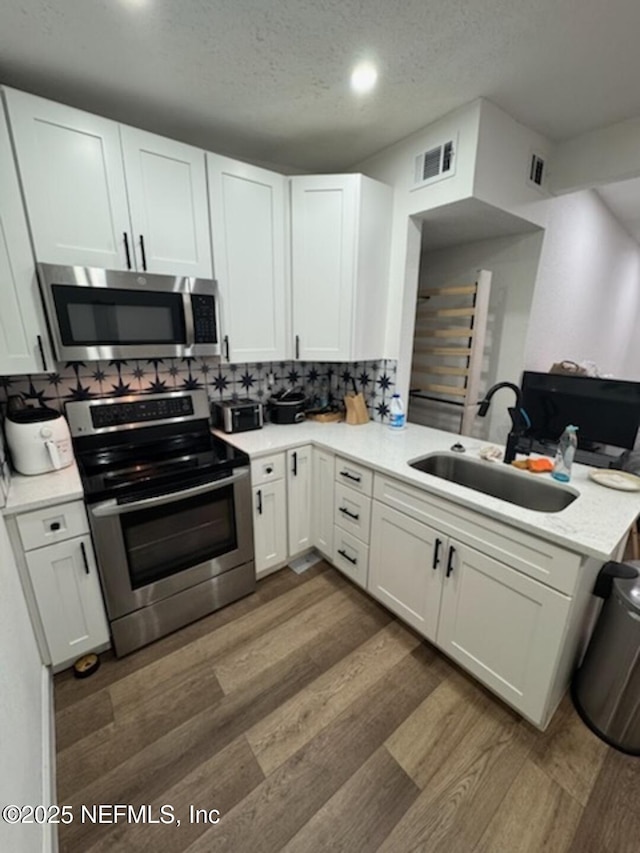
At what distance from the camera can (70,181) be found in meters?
1.46

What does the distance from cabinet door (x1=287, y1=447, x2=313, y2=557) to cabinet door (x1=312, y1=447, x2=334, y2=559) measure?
0.04m

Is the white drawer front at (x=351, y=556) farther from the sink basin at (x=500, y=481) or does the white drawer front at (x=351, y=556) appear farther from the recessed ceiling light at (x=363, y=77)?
the recessed ceiling light at (x=363, y=77)

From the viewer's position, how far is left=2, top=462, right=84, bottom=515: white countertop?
1.31 meters

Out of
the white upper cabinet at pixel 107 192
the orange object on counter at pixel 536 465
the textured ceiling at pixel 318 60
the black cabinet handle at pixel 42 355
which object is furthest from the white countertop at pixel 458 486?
the textured ceiling at pixel 318 60

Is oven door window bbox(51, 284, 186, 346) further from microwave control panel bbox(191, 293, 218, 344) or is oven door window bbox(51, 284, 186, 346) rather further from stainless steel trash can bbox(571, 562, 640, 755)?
stainless steel trash can bbox(571, 562, 640, 755)

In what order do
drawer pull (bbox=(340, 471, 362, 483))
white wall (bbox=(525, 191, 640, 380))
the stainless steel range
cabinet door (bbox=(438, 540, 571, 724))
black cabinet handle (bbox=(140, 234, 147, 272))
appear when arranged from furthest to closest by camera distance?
white wall (bbox=(525, 191, 640, 380))
drawer pull (bbox=(340, 471, 362, 483))
black cabinet handle (bbox=(140, 234, 147, 272))
the stainless steel range
cabinet door (bbox=(438, 540, 571, 724))

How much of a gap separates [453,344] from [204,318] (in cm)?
187

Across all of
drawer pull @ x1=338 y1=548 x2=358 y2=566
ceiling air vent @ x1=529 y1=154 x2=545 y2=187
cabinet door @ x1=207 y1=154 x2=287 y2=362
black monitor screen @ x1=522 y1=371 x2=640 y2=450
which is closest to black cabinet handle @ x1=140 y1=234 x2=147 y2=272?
cabinet door @ x1=207 y1=154 x2=287 y2=362

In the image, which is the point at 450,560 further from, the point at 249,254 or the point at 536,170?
the point at 536,170

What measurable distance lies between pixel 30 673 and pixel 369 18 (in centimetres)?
258

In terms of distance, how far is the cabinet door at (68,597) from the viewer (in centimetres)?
140

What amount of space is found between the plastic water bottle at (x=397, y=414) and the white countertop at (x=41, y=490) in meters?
1.73

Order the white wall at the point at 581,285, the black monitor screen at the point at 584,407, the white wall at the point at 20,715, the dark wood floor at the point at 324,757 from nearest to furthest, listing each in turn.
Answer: the white wall at the point at 20,715, the dark wood floor at the point at 324,757, the black monitor screen at the point at 584,407, the white wall at the point at 581,285

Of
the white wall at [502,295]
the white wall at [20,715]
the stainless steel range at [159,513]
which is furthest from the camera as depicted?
the white wall at [502,295]
